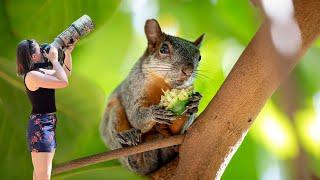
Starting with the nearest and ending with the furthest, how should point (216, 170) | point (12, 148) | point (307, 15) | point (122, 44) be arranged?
point (307, 15), point (216, 170), point (12, 148), point (122, 44)

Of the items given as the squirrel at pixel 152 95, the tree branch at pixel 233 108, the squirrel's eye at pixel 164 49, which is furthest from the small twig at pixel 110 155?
the squirrel's eye at pixel 164 49

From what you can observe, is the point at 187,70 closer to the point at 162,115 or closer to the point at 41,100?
the point at 162,115

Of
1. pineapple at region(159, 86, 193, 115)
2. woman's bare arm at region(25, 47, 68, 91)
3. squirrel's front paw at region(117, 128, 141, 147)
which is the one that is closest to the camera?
woman's bare arm at region(25, 47, 68, 91)

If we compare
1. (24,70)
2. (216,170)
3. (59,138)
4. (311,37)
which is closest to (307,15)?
(311,37)

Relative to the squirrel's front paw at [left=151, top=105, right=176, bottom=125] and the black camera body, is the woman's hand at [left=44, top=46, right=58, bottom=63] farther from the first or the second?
the squirrel's front paw at [left=151, top=105, right=176, bottom=125]

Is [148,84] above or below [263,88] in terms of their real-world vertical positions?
below

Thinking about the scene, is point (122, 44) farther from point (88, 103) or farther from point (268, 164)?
point (268, 164)

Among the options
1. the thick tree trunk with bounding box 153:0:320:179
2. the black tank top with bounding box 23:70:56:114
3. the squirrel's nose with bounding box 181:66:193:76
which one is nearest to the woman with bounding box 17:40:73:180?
the black tank top with bounding box 23:70:56:114
